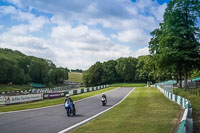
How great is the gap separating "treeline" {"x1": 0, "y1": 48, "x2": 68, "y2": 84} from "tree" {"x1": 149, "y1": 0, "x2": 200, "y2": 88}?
69.5m

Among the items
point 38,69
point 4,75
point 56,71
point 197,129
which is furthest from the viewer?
point 56,71

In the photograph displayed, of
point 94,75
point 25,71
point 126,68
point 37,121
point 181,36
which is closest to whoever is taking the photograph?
point 37,121

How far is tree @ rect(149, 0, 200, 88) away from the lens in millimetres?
34156

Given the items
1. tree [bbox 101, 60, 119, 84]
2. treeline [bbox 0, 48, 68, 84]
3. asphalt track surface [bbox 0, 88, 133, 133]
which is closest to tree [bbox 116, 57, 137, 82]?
tree [bbox 101, 60, 119, 84]

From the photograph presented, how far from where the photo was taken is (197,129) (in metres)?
10.9

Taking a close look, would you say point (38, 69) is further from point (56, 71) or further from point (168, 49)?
point (168, 49)

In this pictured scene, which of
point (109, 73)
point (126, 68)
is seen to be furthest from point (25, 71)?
Result: point (126, 68)

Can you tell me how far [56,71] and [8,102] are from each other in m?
102

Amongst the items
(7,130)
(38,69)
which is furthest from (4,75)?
(7,130)

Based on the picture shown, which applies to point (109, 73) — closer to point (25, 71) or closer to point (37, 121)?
point (25, 71)

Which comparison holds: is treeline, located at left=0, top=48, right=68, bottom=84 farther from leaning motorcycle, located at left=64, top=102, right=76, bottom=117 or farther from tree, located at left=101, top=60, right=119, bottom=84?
leaning motorcycle, located at left=64, top=102, right=76, bottom=117

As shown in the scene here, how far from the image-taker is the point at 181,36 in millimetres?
35281

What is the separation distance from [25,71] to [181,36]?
96744 millimetres

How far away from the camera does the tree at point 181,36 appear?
34156 millimetres
